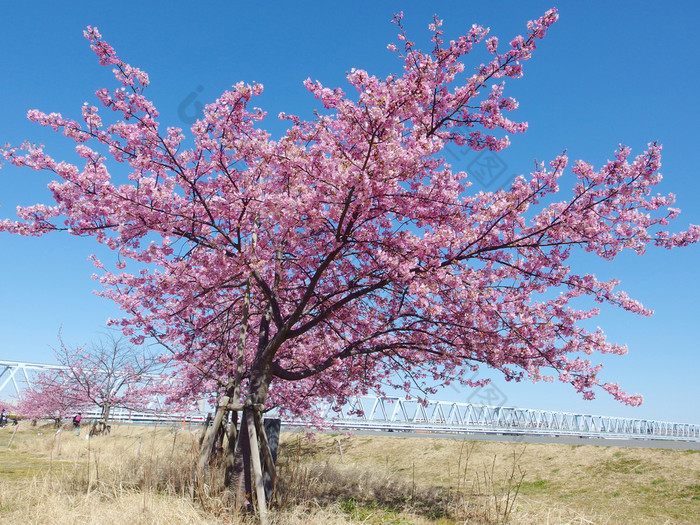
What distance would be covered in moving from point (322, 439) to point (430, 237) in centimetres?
2278

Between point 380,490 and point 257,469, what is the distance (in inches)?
171

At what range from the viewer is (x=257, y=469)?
6547 millimetres

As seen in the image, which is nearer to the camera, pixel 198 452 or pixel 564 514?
pixel 198 452

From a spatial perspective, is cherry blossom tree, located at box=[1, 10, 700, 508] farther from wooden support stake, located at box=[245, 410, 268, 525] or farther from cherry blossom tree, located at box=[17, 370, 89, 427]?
cherry blossom tree, located at box=[17, 370, 89, 427]

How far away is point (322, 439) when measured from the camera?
1054 inches

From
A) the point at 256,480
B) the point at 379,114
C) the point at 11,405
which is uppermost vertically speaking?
the point at 379,114

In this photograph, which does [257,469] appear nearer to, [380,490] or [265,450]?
[265,450]

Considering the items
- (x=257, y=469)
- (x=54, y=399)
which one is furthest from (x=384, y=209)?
(x=54, y=399)

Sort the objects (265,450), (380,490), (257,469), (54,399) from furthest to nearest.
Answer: (54,399) → (380,490) → (265,450) → (257,469)

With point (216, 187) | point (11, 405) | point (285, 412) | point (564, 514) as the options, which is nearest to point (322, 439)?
point (285, 412)

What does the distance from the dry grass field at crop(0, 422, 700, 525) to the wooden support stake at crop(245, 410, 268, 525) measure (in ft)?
0.99

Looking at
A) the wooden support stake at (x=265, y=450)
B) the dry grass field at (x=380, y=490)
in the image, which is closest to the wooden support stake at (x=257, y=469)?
the wooden support stake at (x=265, y=450)

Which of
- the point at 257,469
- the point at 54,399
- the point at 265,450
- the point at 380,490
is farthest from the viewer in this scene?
the point at 54,399

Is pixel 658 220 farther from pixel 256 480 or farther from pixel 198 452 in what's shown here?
pixel 198 452
